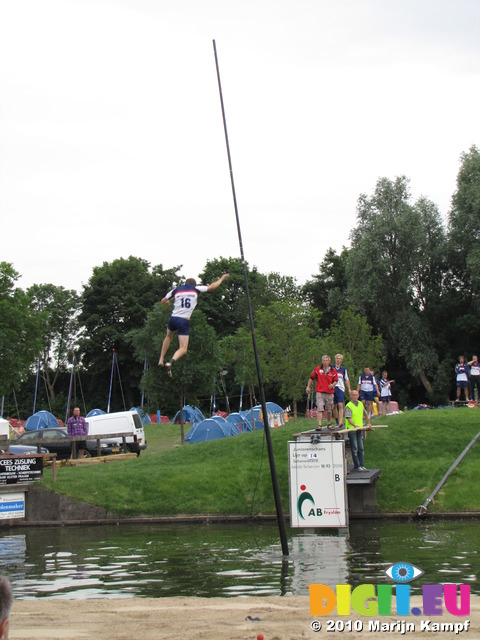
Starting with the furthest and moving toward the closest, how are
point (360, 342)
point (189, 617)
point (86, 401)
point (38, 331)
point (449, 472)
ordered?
1. point (86, 401)
2. point (360, 342)
3. point (38, 331)
4. point (449, 472)
5. point (189, 617)

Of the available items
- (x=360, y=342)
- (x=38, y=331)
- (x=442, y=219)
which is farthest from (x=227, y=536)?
(x=442, y=219)

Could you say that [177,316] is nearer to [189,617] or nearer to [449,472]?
[189,617]

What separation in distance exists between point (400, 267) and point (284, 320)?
14424 mm

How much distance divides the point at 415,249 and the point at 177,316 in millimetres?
50848

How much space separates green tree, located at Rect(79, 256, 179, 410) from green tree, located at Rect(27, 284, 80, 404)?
2.51 metres

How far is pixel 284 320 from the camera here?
52.9 m

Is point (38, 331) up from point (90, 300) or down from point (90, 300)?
down

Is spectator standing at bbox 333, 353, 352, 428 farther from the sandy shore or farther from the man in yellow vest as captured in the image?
the sandy shore

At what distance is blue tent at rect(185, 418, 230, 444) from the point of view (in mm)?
40281

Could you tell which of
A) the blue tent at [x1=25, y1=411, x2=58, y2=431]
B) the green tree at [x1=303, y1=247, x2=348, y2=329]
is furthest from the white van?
the green tree at [x1=303, y1=247, x2=348, y2=329]

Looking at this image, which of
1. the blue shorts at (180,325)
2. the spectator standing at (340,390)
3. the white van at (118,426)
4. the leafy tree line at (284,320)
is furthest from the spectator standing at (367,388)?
the blue shorts at (180,325)

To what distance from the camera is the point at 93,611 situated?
11508 mm

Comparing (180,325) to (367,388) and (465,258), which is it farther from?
(465,258)

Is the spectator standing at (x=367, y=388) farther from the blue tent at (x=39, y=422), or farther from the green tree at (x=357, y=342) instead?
the blue tent at (x=39, y=422)
